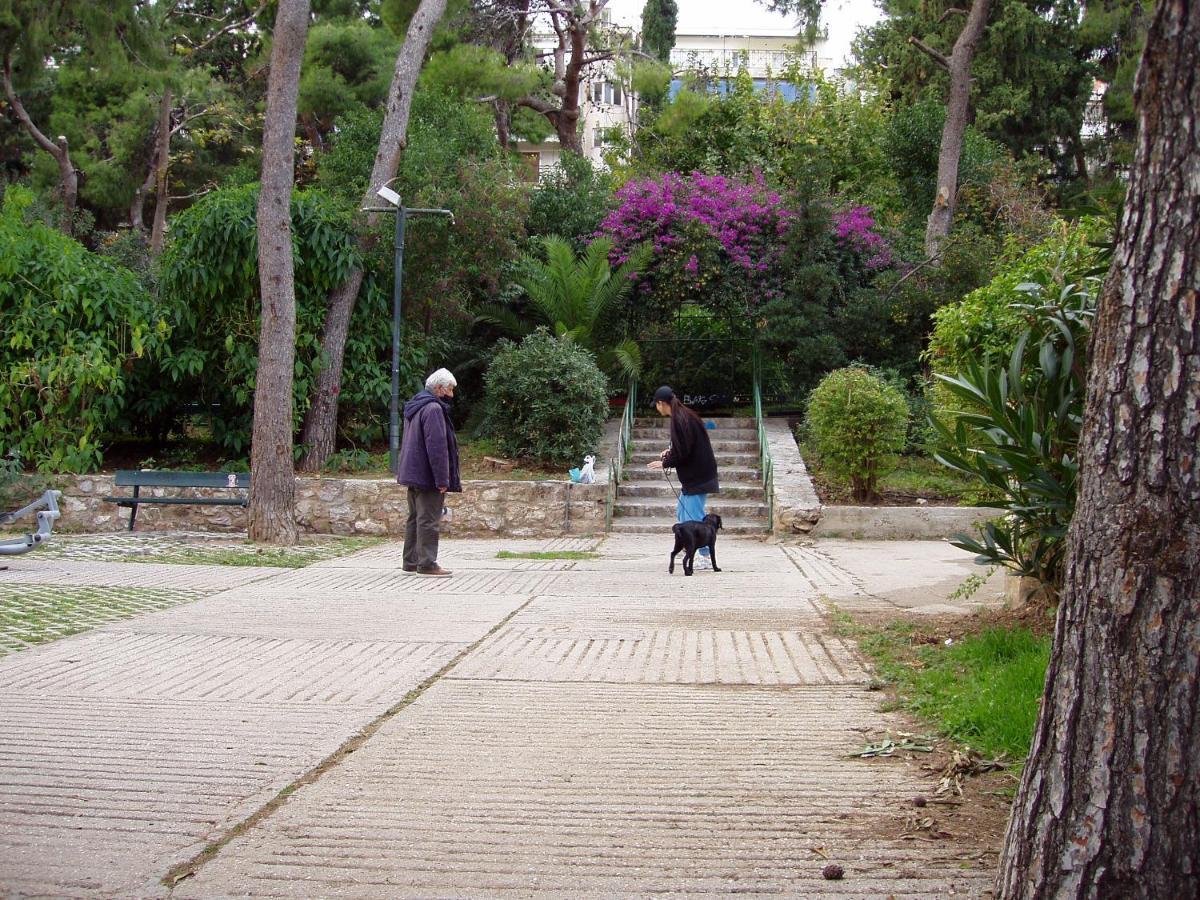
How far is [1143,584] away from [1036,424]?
10.2ft

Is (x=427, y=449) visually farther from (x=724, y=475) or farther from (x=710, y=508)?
(x=724, y=475)

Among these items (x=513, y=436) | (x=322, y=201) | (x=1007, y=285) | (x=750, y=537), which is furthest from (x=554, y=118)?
(x=1007, y=285)

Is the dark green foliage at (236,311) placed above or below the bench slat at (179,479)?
above

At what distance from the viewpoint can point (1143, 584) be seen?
2.66m

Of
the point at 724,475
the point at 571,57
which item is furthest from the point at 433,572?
the point at 571,57

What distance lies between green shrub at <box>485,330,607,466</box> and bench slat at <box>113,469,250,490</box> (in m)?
3.62

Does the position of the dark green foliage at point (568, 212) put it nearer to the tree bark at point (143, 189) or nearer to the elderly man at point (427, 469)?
the elderly man at point (427, 469)

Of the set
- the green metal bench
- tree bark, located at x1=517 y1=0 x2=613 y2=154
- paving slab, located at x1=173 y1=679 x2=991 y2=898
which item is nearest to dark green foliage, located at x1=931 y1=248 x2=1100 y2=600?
paving slab, located at x1=173 y1=679 x2=991 y2=898

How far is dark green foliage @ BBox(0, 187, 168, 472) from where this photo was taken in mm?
14055

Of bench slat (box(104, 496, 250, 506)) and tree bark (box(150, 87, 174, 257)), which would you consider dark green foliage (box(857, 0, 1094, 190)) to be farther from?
bench slat (box(104, 496, 250, 506))

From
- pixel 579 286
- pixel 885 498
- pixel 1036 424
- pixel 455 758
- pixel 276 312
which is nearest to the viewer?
pixel 455 758

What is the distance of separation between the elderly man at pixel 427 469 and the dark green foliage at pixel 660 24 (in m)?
28.7

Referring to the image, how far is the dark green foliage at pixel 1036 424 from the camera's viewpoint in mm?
5480

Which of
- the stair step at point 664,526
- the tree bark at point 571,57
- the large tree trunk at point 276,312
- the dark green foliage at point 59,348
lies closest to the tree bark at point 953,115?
the tree bark at point 571,57
